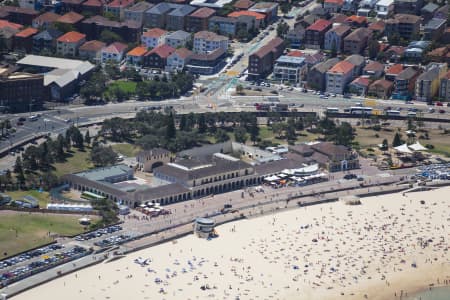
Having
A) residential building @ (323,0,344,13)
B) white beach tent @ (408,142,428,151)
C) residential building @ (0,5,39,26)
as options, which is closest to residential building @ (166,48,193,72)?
residential building @ (0,5,39,26)

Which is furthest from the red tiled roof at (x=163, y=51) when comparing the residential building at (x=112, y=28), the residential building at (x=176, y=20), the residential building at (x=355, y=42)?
the residential building at (x=355, y=42)

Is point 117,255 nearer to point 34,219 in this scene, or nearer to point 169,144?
point 34,219

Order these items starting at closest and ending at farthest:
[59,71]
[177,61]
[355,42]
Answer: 1. [59,71]
2. [177,61]
3. [355,42]

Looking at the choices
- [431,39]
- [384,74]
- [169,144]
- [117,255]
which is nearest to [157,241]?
[117,255]

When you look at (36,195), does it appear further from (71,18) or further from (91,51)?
(71,18)

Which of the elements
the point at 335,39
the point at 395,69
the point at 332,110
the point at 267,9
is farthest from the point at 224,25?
the point at 332,110

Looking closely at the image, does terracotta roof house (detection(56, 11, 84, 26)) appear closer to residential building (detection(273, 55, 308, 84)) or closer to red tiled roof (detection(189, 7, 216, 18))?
red tiled roof (detection(189, 7, 216, 18))
